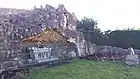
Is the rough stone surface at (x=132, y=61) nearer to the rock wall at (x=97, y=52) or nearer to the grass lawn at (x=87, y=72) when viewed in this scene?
the grass lawn at (x=87, y=72)

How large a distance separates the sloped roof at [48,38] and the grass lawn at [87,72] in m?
1.34

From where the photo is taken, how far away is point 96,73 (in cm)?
1087

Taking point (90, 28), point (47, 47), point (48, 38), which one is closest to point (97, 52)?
point (90, 28)

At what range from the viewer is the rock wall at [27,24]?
36.5ft

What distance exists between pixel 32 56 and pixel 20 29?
3.73 feet

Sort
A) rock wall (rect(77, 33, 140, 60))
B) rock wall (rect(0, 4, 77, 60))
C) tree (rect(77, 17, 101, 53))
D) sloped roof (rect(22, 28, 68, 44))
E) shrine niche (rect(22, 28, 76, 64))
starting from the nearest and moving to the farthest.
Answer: rock wall (rect(0, 4, 77, 60)) < shrine niche (rect(22, 28, 76, 64)) < sloped roof (rect(22, 28, 68, 44)) < rock wall (rect(77, 33, 140, 60)) < tree (rect(77, 17, 101, 53))

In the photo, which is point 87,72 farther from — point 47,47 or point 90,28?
point 90,28

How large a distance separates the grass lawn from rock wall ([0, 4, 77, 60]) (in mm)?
1326

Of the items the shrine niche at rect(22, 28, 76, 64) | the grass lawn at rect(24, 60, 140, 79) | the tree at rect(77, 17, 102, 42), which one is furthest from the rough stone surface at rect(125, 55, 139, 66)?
the tree at rect(77, 17, 102, 42)

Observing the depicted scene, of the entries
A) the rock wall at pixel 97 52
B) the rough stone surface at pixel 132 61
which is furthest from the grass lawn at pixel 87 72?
the rock wall at pixel 97 52

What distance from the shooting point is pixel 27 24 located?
12070 millimetres

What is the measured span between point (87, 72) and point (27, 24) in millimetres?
3067

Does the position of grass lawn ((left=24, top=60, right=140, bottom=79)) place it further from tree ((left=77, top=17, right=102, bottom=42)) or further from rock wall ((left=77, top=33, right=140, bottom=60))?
tree ((left=77, top=17, right=102, bottom=42))

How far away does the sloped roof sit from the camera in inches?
475
